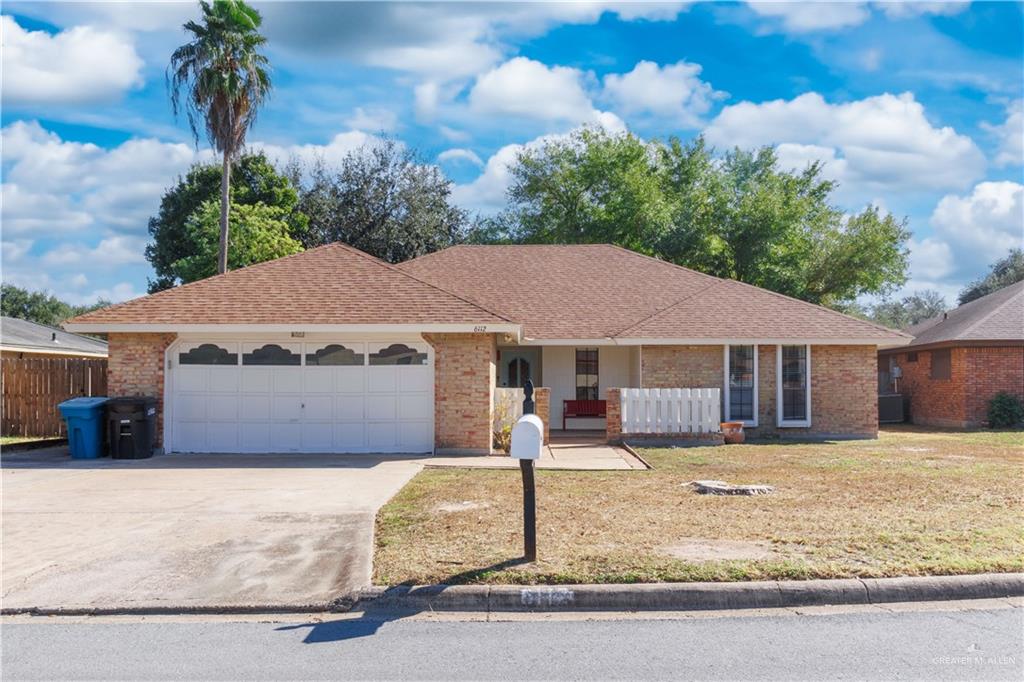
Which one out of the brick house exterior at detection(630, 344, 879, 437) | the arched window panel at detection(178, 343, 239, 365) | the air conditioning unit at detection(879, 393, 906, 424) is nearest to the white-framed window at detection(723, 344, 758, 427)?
the brick house exterior at detection(630, 344, 879, 437)

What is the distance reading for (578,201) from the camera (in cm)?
3738

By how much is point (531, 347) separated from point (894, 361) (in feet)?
44.7

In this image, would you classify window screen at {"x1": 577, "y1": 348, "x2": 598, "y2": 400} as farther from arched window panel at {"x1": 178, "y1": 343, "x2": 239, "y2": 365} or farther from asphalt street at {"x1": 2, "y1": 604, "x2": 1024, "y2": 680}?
asphalt street at {"x1": 2, "y1": 604, "x2": 1024, "y2": 680}

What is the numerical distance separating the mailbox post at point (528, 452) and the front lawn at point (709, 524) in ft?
0.74

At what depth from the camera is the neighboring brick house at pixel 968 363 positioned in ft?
75.4

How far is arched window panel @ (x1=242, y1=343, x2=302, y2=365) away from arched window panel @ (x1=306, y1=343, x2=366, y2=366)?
297 mm

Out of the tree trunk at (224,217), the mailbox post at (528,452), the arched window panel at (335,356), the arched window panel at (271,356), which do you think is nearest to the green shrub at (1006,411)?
the arched window panel at (335,356)

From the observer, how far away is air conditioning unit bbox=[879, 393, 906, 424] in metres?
26.5

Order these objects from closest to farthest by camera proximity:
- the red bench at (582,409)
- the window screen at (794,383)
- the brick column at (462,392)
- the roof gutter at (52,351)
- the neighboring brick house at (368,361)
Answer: the neighboring brick house at (368,361)
the brick column at (462,392)
the window screen at (794,383)
the roof gutter at (52,351)
the red bench at (582,409)

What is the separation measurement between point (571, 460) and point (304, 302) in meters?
5.73

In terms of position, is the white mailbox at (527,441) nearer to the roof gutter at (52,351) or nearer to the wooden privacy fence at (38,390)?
the wooden privacy fence at (38,390)

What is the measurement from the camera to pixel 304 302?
1599 cm

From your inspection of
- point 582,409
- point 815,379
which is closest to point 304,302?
point 582,409

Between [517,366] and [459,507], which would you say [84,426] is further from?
[517,366]
